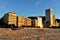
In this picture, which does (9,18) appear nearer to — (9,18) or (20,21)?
(9,18)

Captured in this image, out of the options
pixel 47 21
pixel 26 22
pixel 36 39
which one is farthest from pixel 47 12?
pixel 36 39

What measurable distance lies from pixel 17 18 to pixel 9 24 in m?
1.81

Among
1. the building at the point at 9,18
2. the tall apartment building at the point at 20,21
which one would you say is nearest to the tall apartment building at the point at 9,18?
the building at the point at 9,18

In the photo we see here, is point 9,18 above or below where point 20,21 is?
above

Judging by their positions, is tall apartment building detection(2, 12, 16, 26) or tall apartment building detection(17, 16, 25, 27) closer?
tall apartment building detection(2, 12, 16, 26)

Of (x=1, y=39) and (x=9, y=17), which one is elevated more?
(x=9, y=17)

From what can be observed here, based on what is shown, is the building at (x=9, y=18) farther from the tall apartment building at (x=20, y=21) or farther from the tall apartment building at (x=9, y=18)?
the tall apartment building at (x=20, y=21)

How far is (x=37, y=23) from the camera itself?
2255cm

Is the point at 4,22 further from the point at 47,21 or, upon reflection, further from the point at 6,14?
the point at 47,21

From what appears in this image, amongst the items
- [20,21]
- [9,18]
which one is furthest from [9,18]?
[20,21]

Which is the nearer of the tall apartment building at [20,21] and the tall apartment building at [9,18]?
the tall apartment building at [9,18]

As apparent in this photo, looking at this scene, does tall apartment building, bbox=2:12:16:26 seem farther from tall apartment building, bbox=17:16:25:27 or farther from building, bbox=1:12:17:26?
tall apartment building, bbox=17:16:25:27

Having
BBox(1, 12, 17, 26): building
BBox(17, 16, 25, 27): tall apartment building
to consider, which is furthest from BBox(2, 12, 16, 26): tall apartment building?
BBox(17, 16, 25, 27): tall apartment building

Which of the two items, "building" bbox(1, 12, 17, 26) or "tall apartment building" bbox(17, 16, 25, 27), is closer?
"building" bbox(1, 12, 17, 26)
